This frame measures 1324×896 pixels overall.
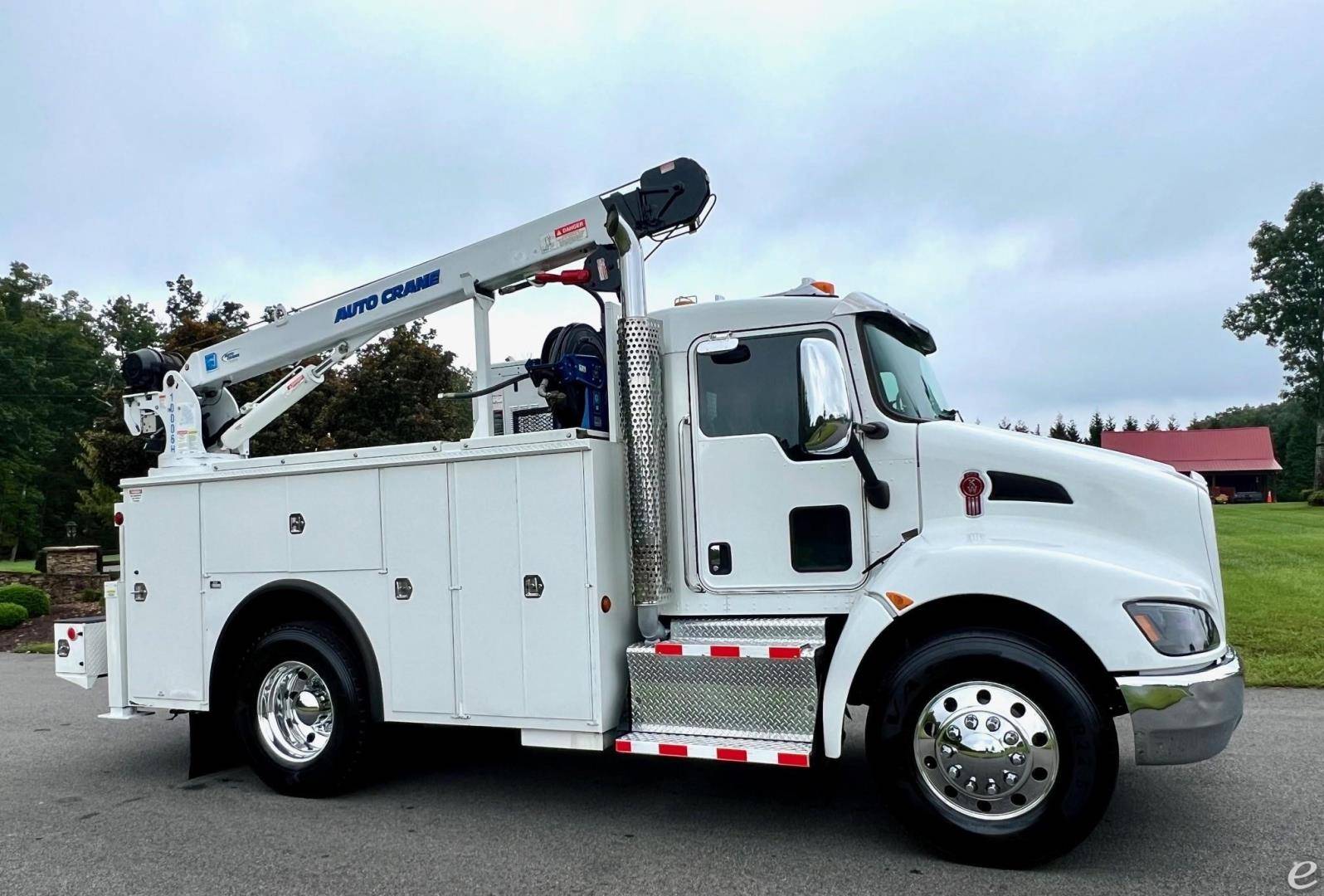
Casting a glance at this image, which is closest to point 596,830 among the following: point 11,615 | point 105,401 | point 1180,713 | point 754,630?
point 754,630

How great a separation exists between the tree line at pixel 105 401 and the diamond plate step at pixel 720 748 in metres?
8.34

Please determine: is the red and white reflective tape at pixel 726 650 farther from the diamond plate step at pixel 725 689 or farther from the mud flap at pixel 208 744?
the mud flap at pixel 208 744

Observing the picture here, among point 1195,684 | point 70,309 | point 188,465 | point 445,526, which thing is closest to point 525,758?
point 445,526

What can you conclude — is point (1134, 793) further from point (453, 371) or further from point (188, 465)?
point (453, 371)

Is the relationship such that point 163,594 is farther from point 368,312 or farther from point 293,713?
point 368,312

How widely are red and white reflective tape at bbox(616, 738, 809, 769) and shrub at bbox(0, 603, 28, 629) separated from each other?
14.9 m

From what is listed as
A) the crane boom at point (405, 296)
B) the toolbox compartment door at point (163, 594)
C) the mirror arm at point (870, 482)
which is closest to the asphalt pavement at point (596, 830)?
the toolbox compartment door at point (163, 594)

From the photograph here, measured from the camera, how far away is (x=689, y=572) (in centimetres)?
528

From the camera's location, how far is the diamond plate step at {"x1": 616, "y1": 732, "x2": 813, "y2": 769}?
15.0 feet

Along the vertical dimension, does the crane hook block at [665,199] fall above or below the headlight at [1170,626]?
above

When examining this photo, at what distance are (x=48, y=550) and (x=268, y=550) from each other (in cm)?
1556

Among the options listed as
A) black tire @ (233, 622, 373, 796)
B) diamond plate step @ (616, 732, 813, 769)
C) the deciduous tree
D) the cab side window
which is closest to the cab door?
the cab side window

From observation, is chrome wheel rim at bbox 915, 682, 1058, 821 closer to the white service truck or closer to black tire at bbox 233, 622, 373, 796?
the white service truck

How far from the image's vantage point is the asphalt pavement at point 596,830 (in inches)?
169
